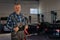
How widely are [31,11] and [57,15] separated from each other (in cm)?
487

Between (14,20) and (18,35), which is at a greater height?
(14,20)

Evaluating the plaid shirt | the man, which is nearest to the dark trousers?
the man

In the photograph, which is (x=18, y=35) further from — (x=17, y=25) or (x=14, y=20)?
(x=14, y=20)

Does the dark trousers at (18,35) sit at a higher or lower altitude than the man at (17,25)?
lower

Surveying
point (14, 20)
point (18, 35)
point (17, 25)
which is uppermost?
point (14, 20)

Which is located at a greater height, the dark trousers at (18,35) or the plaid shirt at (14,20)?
the plaid shirt at (14,20)

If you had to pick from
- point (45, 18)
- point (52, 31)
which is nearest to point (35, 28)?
point (45, 18)

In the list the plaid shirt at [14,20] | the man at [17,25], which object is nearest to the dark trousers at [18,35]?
the man at [17,25]

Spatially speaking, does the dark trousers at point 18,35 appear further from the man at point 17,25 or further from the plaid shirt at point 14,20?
the plaid shirt at point 14,20

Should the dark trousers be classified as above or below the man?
below

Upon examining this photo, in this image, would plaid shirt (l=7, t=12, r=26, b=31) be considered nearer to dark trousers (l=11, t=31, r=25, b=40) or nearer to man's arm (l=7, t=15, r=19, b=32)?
man's arm (l=7, t=15, r=19, b=32)

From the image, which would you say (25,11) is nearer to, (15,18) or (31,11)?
(31,11)

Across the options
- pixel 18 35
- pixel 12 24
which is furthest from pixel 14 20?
pixel 18 35

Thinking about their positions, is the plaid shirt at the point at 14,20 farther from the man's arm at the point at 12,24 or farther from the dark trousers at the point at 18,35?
the dark trousers at the point at 18,35
